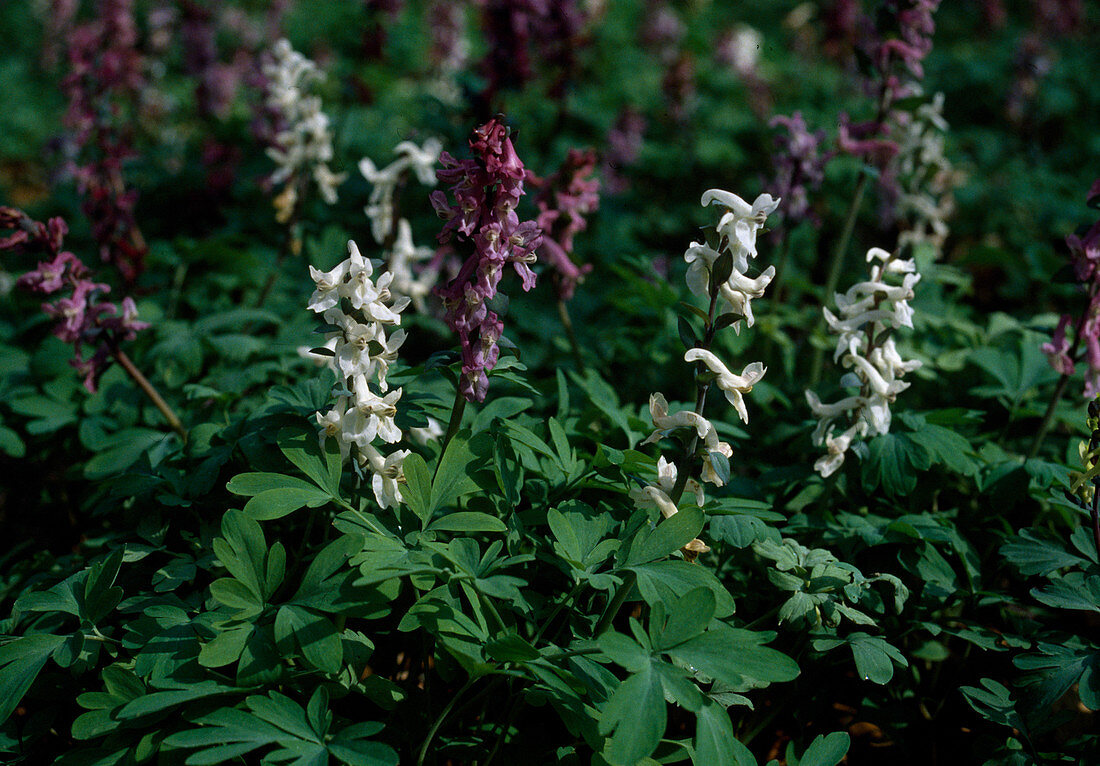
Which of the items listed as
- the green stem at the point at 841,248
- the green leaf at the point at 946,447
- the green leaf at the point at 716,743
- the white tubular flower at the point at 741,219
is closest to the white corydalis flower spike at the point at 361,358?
the white tubular flower at the point at 741,219

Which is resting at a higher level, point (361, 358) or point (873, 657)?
point (361, 358)

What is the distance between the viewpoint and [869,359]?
2.29 meters

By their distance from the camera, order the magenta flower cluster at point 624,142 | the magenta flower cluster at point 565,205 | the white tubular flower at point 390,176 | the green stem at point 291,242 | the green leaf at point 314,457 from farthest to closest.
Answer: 1. the magenta flower cluster at point 624,142
2. the green stem at point 291,242
3. the white tubular flower at point 390,176
4. the magenta flower cluster at point 565,205
5. the green leaf at point 314,457

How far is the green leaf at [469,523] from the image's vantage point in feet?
6.19

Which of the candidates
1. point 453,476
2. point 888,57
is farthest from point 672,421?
point 888,57

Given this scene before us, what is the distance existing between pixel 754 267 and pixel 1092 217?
499cm

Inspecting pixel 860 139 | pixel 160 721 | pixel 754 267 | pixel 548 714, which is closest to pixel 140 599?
pixel 160 721

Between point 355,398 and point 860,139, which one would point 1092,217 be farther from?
point 355,398

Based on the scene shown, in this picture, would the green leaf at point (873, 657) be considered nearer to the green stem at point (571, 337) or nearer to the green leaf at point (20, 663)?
the green stem at point (571, 337)

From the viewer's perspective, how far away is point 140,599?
204 cm

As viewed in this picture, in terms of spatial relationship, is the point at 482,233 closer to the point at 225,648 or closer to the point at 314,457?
the point at 314,457

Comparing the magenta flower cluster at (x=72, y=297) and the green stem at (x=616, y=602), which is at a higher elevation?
the magenta flower cluster at (x=72, y=297)

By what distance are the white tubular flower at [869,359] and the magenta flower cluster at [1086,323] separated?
63cm

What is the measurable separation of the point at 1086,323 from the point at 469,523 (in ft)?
7.06
